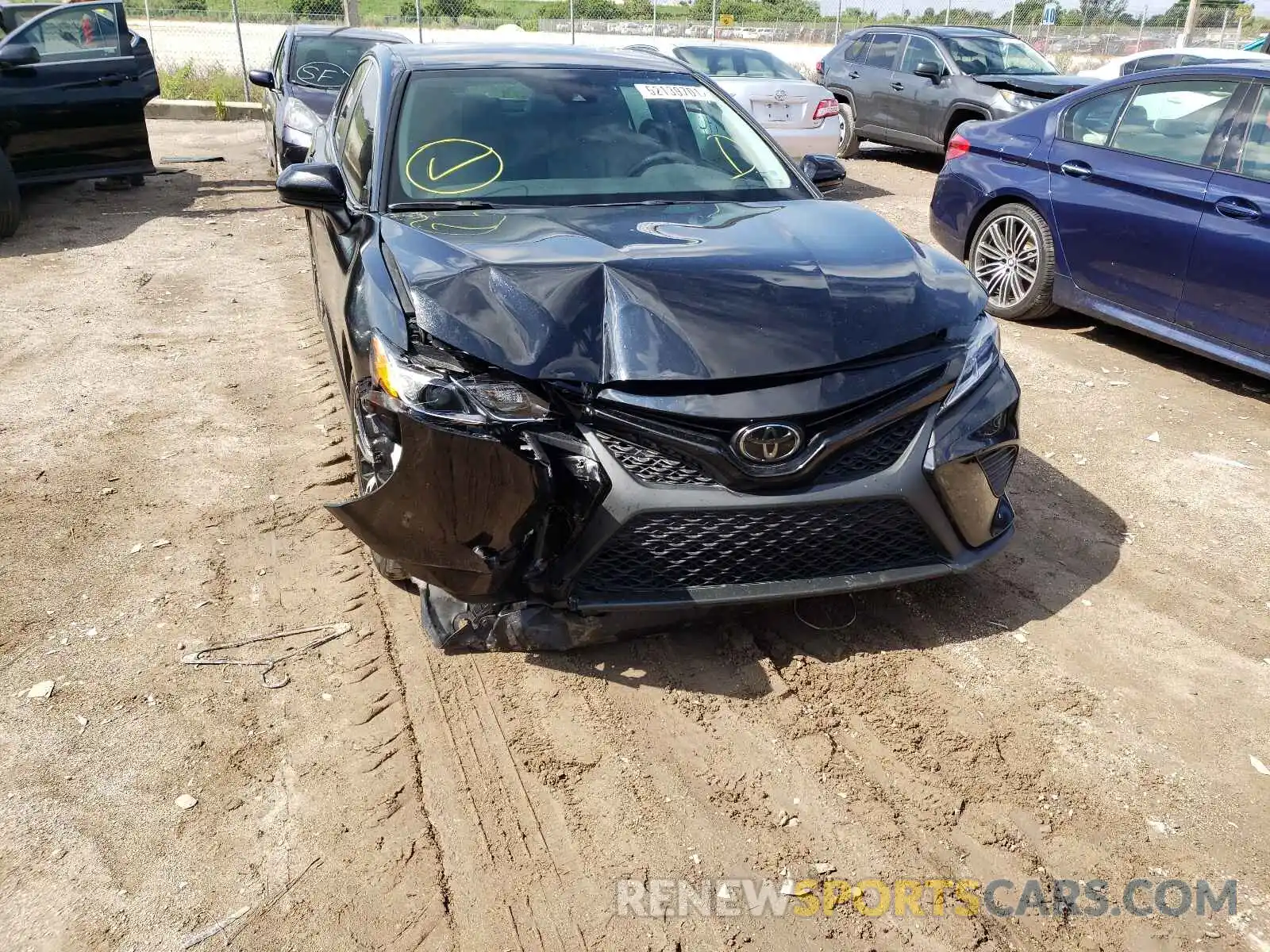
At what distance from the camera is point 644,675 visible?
3.18 metres

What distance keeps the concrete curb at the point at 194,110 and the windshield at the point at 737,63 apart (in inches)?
319

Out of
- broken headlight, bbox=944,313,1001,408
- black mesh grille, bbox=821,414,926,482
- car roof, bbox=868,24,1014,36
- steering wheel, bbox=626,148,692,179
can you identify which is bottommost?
black mesh grille, bbox=821,414,926,482

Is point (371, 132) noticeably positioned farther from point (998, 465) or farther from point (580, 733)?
point (998, 465)

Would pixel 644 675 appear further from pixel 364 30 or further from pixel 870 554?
pixel 364 30

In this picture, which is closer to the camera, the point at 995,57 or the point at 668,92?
the point at 668,92

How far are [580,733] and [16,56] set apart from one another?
333 inches

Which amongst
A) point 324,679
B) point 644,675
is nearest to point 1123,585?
point 644,675

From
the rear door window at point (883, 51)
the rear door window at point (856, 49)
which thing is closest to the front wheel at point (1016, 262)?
the rear door window at point (883, 51)

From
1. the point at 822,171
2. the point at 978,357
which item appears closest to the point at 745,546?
the point at 978,357

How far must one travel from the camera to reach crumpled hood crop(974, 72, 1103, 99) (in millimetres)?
10953

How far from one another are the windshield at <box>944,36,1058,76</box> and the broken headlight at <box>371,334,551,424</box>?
1083 centimetres

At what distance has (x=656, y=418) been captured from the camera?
2807 millimetres

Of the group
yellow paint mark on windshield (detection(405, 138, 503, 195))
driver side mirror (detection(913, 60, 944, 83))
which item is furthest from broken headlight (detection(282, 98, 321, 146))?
driver side mirror (detection(913, 60, 944, 83))

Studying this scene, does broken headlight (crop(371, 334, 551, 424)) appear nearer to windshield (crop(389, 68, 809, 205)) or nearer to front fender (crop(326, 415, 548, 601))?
front fender (crop(326, 415, 548, 601))
